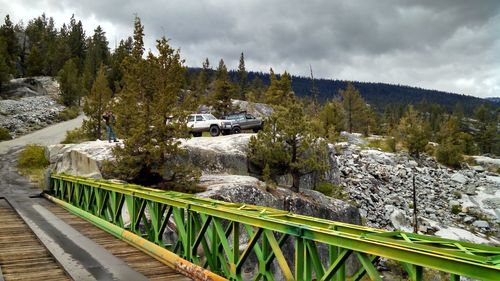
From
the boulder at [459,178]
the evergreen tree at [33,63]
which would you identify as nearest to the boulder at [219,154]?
the boulder at [459,178]

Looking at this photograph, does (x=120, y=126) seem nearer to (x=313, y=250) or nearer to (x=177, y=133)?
(x=177, y=133)

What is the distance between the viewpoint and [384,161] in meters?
49.4

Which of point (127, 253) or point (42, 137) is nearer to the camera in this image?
point (127, 253)

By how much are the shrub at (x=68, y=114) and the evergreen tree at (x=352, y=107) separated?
4923 centimetres

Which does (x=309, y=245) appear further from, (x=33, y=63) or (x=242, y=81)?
(x=242, y=81)

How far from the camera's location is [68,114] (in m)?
60.2

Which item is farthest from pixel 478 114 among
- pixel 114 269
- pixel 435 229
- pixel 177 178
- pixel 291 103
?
pixel 114 269

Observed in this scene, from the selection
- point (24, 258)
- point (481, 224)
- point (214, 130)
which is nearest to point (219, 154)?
point (214, 130)

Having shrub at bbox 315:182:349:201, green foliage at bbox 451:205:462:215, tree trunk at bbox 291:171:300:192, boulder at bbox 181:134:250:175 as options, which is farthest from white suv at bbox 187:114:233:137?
green foliage at bbox 451:205:462:215

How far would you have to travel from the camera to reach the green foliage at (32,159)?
106ft

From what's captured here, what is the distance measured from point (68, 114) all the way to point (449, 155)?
5343 centimetres

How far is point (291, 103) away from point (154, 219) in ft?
58.0

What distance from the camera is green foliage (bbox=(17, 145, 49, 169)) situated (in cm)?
3228

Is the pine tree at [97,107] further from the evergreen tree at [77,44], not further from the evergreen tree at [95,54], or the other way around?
the evergreen tree at [77,44]
